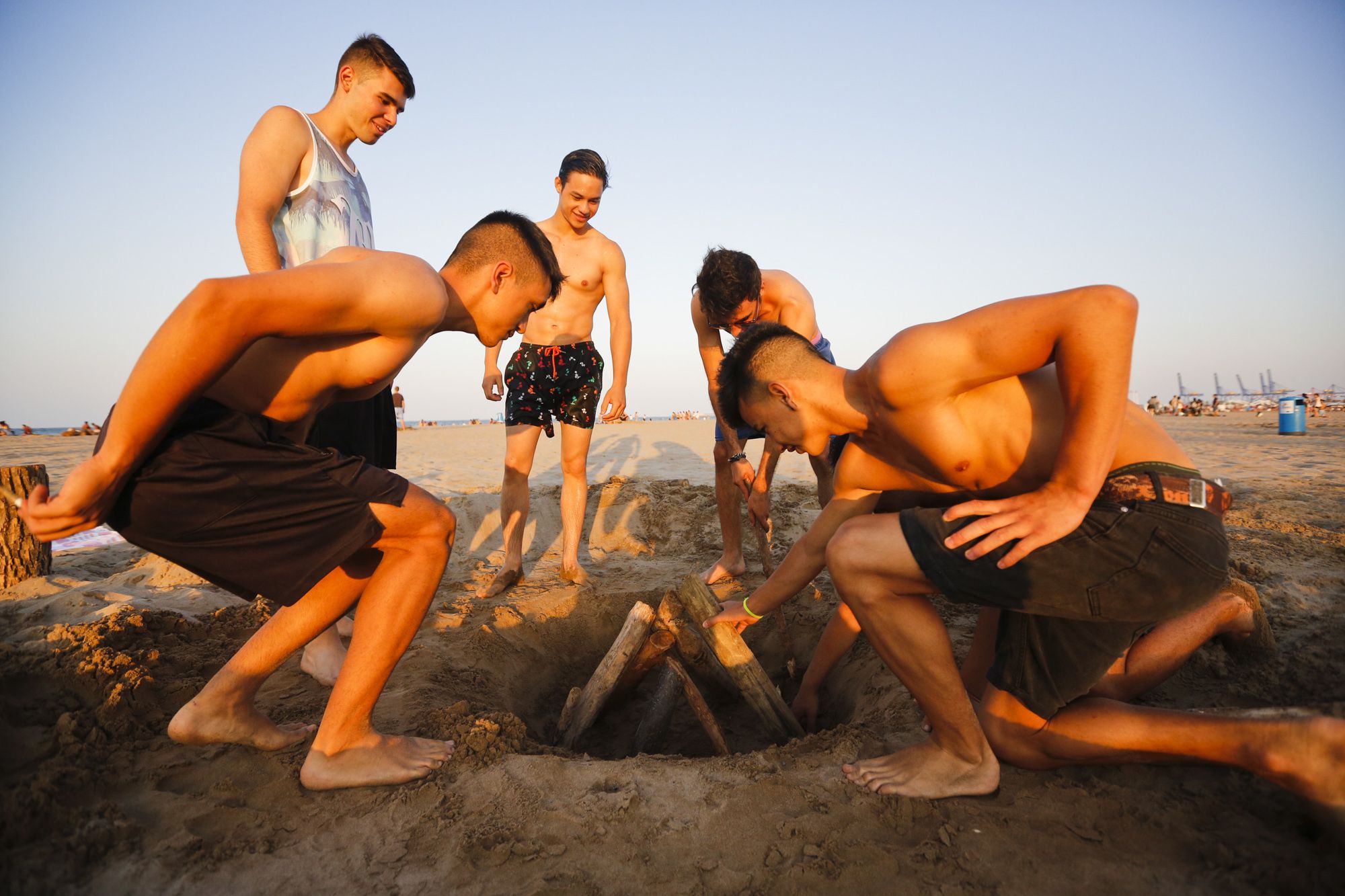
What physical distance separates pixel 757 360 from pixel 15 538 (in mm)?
4593

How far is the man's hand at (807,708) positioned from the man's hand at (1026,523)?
4.93ft

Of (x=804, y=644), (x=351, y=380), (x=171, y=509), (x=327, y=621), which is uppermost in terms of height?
(x=351, y=380)

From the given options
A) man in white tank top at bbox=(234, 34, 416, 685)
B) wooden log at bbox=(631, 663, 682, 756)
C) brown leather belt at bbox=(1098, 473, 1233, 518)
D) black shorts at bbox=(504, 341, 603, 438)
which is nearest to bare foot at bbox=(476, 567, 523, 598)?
black shorts at bbox=(504, 341, 603, 438)

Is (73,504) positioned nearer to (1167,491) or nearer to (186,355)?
(186,355)

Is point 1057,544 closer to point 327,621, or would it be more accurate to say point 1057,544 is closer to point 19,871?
point 327,621

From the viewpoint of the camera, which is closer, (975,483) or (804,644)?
(975,483)

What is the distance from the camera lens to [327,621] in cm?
238

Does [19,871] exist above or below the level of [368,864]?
above

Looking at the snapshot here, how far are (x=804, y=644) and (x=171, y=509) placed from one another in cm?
307

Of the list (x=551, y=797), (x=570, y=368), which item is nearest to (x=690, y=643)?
(x=551, y=797)

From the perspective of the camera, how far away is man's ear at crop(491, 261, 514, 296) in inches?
93.0

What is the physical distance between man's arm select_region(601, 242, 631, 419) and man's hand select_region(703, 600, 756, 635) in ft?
6.34

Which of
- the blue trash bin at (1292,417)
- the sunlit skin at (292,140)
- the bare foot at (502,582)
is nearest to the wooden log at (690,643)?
the bare foot at (502,582)

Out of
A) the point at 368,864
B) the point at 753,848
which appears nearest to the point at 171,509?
the point at 368,864
